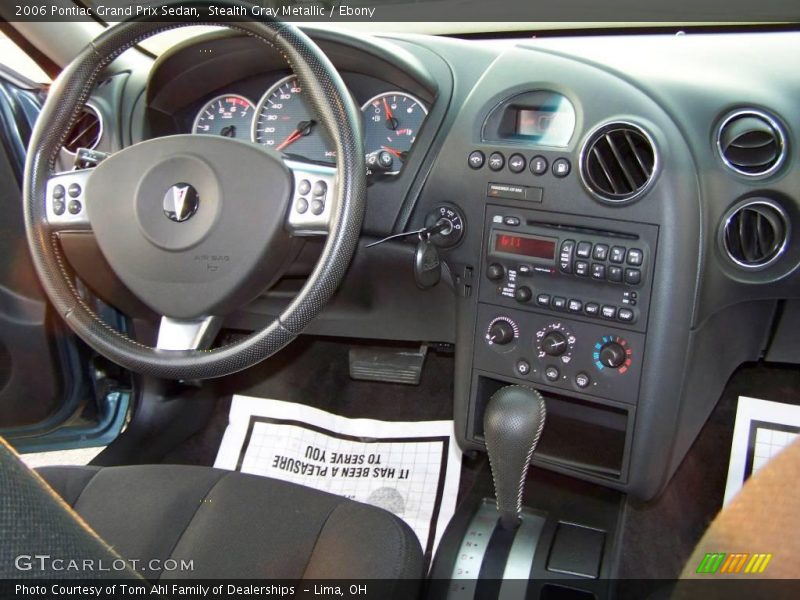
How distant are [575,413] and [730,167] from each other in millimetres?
492

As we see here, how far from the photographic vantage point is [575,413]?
1.38 meters

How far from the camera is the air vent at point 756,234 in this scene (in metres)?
1.13

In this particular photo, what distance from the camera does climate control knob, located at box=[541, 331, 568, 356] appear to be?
1231mm

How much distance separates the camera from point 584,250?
1168 millimetres

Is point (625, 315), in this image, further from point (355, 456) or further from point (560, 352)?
point (355, 456)

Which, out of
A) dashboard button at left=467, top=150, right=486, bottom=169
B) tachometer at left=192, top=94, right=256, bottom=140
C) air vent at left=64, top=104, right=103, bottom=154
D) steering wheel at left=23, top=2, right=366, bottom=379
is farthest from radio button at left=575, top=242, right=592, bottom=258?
air vent at left=64, top=104, right=103, bottom=154

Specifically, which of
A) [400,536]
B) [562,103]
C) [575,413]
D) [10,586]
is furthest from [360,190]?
[10,586]

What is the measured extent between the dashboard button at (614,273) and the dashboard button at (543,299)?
0.11 m

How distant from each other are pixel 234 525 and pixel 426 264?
19.3 inches

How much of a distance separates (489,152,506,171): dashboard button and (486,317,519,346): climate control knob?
0.24m

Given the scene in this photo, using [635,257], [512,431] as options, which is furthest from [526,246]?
[512,431]

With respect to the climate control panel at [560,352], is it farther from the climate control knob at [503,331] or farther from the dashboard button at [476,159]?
the dashboard button at [476,159]

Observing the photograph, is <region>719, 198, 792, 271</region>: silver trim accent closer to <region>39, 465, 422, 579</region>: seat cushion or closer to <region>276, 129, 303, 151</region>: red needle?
<region>39, 465, 422, 579</region>: seat cushion

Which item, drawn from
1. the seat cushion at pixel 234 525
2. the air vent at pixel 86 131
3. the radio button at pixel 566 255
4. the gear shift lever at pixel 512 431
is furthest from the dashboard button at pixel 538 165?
the air vent at pixel 86 131
